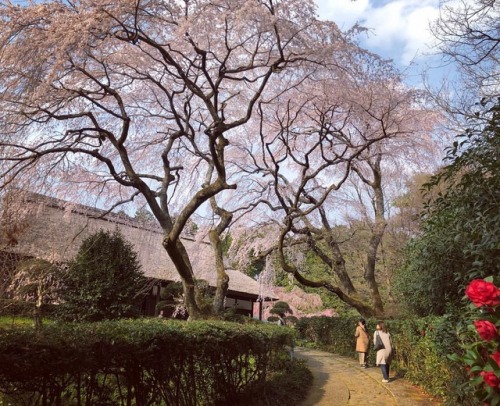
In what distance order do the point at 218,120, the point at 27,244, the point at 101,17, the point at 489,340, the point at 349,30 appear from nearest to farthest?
the point at 489,340 < the point at 101,17 < the point at 218,120 < the point at 349,30 < the point at 27,244

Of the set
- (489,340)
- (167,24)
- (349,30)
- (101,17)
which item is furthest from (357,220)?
(489,340)

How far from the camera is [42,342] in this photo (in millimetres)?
3309

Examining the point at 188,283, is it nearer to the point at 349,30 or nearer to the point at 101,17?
the point at 101,17

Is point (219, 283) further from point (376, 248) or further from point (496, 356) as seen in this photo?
point (496, 356)

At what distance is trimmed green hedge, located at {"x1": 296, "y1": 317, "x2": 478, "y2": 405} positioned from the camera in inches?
216

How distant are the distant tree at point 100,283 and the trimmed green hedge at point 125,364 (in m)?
5.54

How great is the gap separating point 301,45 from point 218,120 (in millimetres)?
2368

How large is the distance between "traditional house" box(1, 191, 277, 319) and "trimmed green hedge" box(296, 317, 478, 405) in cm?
731

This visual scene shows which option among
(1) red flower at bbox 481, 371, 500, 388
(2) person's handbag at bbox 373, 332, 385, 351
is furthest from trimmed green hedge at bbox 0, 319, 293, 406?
(2) person's handbag at bbox 373, 332, 385, 351

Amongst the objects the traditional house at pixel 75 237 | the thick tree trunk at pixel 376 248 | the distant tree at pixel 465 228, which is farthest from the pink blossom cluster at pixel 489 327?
the thick tree trunk at pixel 376 248

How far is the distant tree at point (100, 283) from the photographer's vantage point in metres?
11.0

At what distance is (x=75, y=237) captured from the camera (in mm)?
9594

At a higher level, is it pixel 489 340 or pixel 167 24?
pixel 167 24

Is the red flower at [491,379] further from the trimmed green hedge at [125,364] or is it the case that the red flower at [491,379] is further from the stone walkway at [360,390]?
the stone walkway at [360,390]
